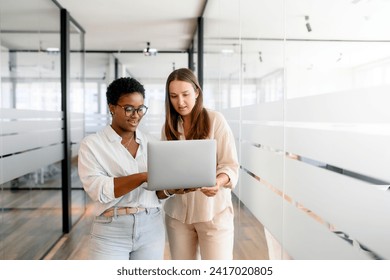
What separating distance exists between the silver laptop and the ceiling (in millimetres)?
487

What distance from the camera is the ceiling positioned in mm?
1090

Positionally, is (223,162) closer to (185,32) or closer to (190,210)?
(190,210)

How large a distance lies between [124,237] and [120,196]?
0.17 metres

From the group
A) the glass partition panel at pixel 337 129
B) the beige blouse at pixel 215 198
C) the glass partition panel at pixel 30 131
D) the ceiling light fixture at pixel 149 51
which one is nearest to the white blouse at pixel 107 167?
the beige blouse at pixel 215 198

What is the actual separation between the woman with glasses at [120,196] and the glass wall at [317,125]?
1.95 feet

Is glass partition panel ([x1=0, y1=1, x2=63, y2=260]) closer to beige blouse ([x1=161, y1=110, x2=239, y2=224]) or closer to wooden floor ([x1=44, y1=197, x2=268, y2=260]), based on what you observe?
wooden floor ([x1=44, y1=197, x2=268, y2=260])

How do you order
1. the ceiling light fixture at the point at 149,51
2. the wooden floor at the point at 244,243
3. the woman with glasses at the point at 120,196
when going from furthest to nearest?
1. the ceiling light fixture at the point at 149,51
2. the wooden floor at the point at 244,243
3. the woman with glasses at the point at 120,196

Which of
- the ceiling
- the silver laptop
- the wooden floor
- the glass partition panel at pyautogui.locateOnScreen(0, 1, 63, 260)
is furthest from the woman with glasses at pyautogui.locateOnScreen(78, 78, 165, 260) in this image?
the glass partition panel at pyautogui.locateOnScreen(0, 1, 63, 260)

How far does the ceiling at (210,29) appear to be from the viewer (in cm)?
109

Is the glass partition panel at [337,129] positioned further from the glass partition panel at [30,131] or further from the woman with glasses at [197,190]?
the glass partition panel at [30,131]

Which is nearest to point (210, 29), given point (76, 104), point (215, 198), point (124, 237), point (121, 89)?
point (76, 104)

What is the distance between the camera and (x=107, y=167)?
1.44 metres

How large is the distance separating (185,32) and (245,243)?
3.83 meters
